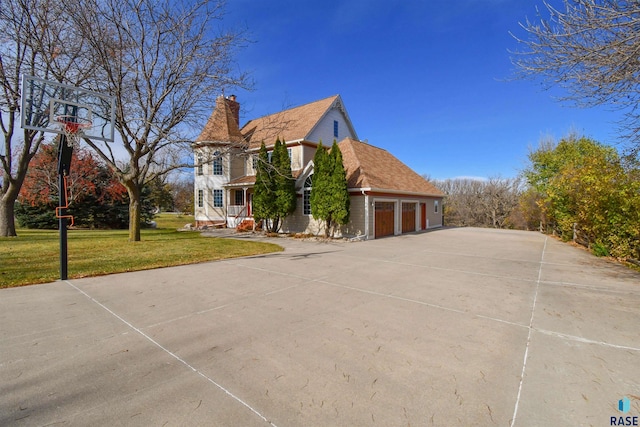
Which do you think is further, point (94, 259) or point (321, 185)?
point (321, 185)

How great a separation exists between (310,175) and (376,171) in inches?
172

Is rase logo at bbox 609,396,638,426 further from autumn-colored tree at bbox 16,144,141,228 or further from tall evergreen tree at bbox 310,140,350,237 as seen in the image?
autumn-colored tree at bbox 16,144,141,228

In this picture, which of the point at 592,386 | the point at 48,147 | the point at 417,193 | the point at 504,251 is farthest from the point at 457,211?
the point at 48,147

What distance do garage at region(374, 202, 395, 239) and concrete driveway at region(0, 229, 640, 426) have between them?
34.8ft

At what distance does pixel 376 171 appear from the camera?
19016 millimetres

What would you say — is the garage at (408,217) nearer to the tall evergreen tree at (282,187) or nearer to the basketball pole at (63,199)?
the tall evergreen tree at (282,187)

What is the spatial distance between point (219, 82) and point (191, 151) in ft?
11.1

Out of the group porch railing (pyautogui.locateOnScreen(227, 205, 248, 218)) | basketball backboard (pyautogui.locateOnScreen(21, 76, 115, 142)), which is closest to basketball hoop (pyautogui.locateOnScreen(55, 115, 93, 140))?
basketball backboard (pyautogui.locateOnScreen(21, 76, 115, 142))

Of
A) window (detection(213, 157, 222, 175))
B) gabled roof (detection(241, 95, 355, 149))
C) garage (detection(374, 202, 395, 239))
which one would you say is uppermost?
gabled roof (detection(241, 95, 355, 149))

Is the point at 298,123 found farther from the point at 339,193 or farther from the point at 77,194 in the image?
the point at 77,194

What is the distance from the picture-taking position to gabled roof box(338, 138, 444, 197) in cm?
1706

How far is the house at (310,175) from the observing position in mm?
16781

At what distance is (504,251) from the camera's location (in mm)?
12438

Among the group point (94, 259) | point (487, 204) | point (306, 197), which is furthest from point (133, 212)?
point (487, 204)
